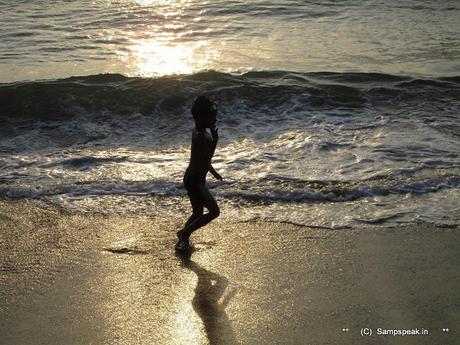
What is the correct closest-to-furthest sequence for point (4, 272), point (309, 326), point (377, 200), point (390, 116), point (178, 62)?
point (309, 326) < point (4, 272) < point (377, 200) < point (390, 116) < point (178, 62)

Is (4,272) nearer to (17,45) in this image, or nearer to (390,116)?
(390,116)

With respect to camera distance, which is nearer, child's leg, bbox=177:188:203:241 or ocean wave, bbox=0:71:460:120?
child's leg, bbox=177:188:203:241

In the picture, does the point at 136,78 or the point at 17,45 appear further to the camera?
the point at 17,45

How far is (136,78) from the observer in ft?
37.1

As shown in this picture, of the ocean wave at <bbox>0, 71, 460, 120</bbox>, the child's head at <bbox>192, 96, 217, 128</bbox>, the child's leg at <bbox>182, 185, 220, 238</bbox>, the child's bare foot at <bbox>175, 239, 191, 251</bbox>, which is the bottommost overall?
the ocean wave at <bbox>0, 71, 460, 120</bbox>

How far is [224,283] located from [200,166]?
3.08 feet

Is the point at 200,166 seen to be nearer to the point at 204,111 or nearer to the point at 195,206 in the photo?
the point at 195,206

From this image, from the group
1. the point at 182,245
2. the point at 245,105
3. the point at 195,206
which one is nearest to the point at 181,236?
the point at 182,245

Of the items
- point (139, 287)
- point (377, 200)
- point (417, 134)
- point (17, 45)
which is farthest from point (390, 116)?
point (17, 45)

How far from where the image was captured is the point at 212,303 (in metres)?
A: 4.37

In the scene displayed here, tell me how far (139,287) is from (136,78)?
7.18m

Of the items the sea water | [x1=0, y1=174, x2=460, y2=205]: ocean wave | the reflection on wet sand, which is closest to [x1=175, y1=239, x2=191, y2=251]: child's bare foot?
the reflection on wet sand

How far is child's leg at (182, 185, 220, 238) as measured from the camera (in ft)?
16.9

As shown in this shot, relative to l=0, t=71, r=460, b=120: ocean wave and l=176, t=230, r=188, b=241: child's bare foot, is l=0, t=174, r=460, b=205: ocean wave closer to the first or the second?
l=176, t=230, r=188, b=241: child's bare foot
